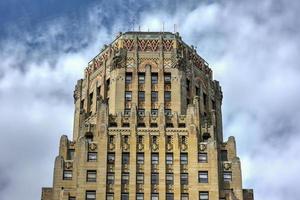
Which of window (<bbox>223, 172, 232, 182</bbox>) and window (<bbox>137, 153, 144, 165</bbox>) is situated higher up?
window (<bbox>137, 153, 144, 165</bbox>)

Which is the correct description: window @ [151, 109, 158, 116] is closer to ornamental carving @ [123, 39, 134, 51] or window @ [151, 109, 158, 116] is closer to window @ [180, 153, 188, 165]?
window @ [180, 153, 188, 165]

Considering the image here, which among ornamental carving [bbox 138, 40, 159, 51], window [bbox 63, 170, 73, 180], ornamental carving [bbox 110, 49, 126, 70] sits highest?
ornamental carving [bbox 138, 40, 159, 51]

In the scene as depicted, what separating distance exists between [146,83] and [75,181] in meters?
18.0

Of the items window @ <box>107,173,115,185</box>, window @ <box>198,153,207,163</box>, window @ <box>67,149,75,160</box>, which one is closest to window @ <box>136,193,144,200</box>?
window @ <box>107,173,115,185</box>

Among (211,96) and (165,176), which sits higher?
(211,96)

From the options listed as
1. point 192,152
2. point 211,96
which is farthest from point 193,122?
point 211,96

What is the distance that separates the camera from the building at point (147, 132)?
3743 inches

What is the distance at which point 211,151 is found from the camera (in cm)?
9738

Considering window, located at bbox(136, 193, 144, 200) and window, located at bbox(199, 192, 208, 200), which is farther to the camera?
window, located at bbox(136, 193, 144, 200)

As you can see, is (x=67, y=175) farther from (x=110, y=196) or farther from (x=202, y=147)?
(x=202, y=147)

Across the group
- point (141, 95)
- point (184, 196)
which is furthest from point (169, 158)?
point (141, 95)

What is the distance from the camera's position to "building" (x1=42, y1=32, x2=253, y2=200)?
312 feet

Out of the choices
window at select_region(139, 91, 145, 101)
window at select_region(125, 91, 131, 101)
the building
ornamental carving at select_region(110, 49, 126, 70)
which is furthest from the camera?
ornamental carving at select_region(110, 49, 126, 70)

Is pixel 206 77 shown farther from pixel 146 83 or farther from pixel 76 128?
pixel 76 128
